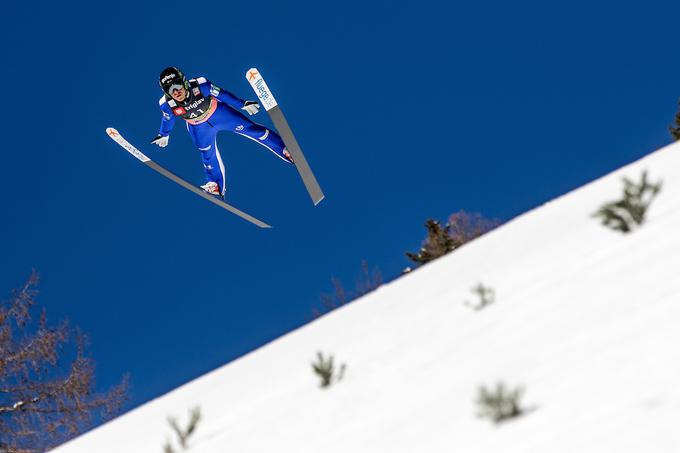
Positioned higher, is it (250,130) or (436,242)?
(436,242)

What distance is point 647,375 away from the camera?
67.7 inches

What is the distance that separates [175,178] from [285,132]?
2.65 meters

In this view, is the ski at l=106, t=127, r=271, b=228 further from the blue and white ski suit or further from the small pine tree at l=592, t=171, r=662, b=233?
the small pine tree at l=592, t=171, r=662, b=233

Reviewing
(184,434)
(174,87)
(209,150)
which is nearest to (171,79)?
(174,87)

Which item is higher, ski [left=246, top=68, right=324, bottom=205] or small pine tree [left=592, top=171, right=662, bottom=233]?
ski [left=246, top=68, right=324, bottom=205]

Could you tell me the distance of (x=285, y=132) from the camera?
10883 mm

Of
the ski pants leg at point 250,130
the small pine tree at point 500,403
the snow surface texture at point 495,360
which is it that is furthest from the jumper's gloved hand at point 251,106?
the small pine tree at point 500,403

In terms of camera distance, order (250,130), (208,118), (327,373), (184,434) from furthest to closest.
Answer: (250,130) → (208,118) → (184,434) → (327,373)

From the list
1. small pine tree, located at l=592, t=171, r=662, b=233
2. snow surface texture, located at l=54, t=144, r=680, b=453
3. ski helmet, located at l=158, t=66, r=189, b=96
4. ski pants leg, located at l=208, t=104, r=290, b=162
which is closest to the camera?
snow surface texture, located at l=54, t=144, r=680, b=453

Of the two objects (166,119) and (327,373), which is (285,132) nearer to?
(166,119)

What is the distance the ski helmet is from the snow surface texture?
6444 mm

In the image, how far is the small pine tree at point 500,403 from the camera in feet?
6.19

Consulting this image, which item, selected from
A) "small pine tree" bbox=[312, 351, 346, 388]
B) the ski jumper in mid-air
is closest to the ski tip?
the ski jumper in mid-air

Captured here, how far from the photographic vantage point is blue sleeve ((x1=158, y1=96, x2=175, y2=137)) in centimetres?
1076
